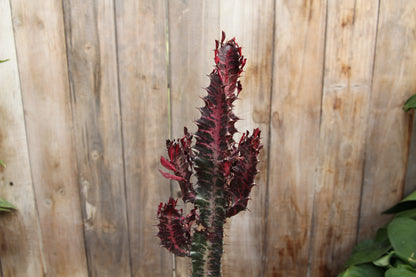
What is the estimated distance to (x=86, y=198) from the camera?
4.16 ft

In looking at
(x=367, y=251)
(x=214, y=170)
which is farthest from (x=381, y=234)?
(x=214, y=170)

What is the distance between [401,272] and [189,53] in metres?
1.02

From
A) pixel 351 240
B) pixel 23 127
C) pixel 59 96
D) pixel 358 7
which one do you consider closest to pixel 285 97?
pixel 358 7

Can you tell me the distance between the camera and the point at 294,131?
1.21 meters

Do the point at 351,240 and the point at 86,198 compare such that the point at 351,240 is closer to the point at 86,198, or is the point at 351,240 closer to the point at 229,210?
the point at 229,210

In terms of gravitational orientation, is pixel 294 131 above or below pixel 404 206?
above

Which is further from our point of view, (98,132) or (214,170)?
(98,132)

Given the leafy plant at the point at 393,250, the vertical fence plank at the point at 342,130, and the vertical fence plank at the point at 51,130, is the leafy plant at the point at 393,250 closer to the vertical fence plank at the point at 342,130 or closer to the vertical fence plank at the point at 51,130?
the vertical fence plank at the point at 342,130

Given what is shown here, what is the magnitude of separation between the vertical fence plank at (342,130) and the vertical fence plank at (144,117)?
0.63m

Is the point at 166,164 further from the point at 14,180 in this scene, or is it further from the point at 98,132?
the point at 14,180

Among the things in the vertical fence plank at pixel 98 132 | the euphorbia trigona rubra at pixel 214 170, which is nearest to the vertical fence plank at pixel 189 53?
the vertical fence plank at pixel 98 132

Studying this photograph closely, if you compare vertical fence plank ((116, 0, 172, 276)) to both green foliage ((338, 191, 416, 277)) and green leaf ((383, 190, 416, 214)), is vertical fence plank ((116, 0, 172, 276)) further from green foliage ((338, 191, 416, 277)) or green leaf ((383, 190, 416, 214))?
green leaf ((383, 190, 416, 214))

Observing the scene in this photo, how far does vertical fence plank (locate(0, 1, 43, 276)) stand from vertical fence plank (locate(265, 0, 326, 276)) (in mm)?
988

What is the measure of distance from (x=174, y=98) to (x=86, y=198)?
0.56 metres
